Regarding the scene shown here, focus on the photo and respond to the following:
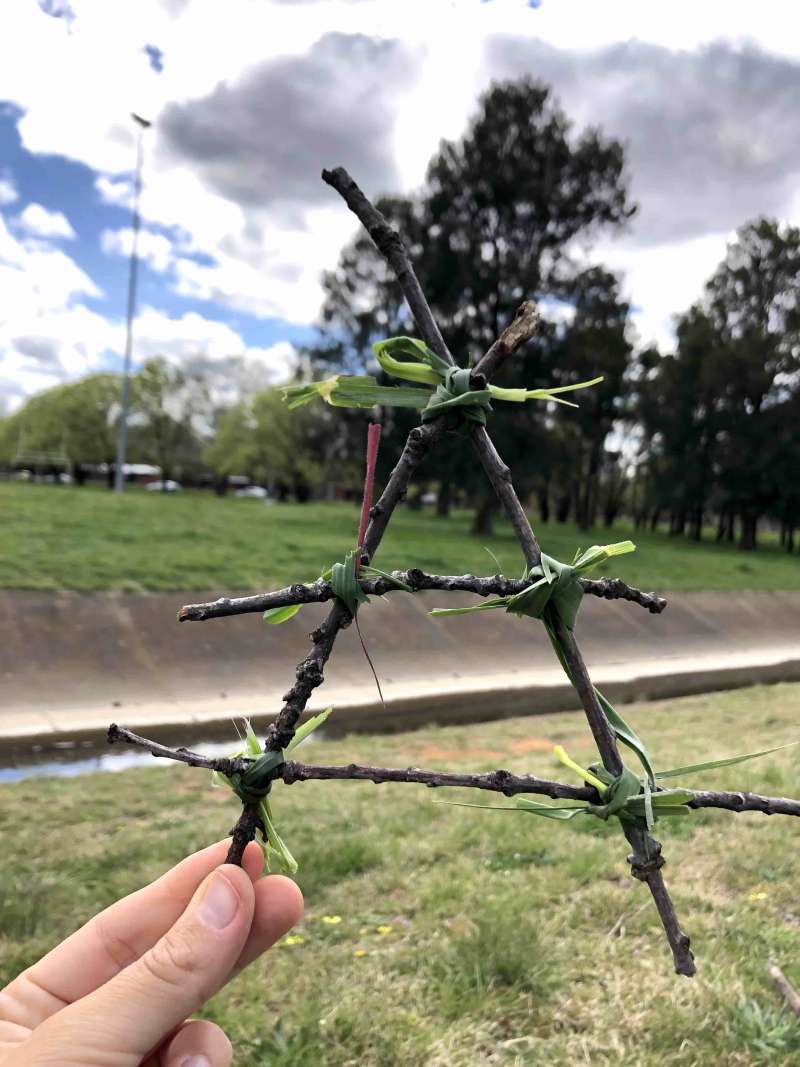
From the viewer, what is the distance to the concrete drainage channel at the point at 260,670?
8.96m

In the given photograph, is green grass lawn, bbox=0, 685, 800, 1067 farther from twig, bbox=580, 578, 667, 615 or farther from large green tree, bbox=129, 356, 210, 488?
large green tree, bbox=129, 356, 210, 488

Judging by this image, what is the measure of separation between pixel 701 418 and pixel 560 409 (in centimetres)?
1019

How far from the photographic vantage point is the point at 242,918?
45.0 inches

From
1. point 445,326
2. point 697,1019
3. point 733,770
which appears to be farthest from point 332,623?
point 445,326

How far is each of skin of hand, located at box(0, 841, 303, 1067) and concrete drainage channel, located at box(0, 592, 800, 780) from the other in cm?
652

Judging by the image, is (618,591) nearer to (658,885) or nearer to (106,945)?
(658,885)

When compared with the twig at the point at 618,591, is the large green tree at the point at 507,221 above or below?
above

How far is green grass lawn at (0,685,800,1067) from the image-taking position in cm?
236

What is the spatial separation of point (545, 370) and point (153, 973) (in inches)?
959

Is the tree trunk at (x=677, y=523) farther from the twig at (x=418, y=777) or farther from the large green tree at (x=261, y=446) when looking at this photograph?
the twig at (x=418, y=777)

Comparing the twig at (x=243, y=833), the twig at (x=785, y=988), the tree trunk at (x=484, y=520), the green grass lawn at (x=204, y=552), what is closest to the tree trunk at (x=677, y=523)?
the green grass lawn at (x=204, y=552)

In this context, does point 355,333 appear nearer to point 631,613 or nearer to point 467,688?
point 631,613

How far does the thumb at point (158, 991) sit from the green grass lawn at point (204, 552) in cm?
783

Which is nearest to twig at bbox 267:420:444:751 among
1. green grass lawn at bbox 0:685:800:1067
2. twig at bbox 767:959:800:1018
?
green grass lawn at bbox 0:685:800:1067
